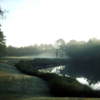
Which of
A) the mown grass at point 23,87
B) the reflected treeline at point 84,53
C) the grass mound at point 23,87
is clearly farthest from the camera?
the reflected treeline at point 84,53

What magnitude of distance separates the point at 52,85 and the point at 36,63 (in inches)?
2050

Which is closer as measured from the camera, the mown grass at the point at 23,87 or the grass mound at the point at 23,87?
the mown grass at the point at 23,87

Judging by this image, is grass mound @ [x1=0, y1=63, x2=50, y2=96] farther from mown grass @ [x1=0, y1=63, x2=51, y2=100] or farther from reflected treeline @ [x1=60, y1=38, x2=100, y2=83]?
reflected treeline @ [x1=60, y1=38, x2=100, y2=83]

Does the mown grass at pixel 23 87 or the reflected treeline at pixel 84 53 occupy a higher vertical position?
the reflected treeline at pixel 84 53

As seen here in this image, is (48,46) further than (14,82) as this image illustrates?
Yes

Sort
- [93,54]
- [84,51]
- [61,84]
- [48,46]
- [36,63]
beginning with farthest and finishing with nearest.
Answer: [48,46]
[84,51]
[93,54]
[36,63]
[61,84]

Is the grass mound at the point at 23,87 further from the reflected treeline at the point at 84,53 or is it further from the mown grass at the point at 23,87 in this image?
the reflected treeline at the point at 84,53

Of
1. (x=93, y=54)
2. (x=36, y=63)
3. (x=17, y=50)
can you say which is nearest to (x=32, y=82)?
(x=36, y=63)

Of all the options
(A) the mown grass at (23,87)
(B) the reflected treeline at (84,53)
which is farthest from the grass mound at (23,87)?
(B) the reflected treeline at (84,53)

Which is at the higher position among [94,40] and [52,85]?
[94,40]

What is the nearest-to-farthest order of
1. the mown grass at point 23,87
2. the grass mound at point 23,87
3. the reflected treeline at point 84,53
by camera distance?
the mown grass at point 23,87
the grass mound at point 23,87
the reflected treeline at point 84,53

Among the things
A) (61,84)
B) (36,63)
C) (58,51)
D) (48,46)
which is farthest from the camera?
(48,46)

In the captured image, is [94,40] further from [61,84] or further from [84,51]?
[61,84]

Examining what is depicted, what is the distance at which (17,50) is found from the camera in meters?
157
